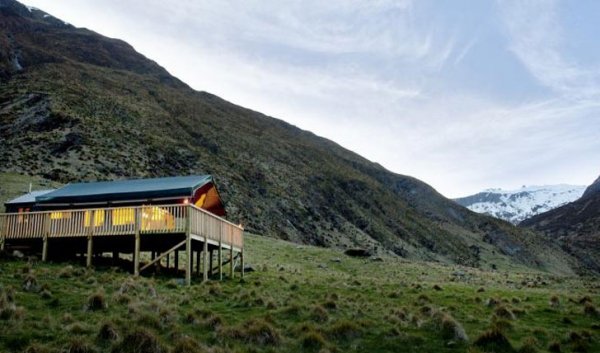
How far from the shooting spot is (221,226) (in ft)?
94.7

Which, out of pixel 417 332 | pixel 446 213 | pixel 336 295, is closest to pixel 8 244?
pixel 336 295

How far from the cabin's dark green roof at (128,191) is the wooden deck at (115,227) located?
1895mm

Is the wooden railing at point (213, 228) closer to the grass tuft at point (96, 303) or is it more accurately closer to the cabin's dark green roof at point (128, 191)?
the cabin's dark green roof at point (128, 191)

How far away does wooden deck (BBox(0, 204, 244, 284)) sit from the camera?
24203 mm

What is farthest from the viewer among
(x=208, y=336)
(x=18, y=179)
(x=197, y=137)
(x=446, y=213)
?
(x=446, y=213)

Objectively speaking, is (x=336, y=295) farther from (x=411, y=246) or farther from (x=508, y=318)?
(x=411, y=246)

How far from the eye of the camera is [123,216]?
2494 centimetres

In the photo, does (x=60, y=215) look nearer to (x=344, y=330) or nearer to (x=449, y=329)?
(x=344, y=330)

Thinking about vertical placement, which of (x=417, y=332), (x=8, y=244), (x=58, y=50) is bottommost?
(x=417, y=332)

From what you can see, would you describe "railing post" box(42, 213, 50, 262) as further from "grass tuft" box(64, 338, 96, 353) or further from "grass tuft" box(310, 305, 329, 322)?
"grass tuft" box(64, 338, 96, 353)

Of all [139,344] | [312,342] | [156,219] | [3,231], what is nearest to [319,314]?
[312,342]

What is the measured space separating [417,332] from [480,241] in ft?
381

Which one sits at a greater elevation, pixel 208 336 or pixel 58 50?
pixel 58 50

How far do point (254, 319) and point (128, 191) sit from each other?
16893 mm
